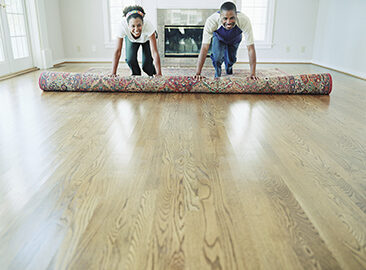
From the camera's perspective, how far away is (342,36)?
5055mm

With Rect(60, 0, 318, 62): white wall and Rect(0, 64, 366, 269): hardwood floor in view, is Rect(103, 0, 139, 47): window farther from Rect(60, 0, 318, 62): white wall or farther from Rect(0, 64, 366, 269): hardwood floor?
Rect(0, 64, 366, 269): hardwood floor

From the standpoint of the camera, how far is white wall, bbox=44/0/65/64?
17.5ft

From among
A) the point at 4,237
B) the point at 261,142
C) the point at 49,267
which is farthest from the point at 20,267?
the point at 261,142

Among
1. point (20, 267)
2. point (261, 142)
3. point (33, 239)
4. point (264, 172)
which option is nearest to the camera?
point (20, 267)

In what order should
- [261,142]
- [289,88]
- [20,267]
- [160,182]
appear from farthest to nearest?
[289,88]
[261,142]
[160,182]
[20,267]

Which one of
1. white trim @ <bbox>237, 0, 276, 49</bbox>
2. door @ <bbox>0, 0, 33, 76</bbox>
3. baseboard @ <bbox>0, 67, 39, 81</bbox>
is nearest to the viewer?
baseboard @ <bbox>0, 67, 39, 81</bbox>

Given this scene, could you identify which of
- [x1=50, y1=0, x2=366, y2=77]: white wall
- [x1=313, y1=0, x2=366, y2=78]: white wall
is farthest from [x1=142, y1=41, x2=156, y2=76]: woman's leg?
[x1=313, y1=0, x2=366, y2=78]: white wall

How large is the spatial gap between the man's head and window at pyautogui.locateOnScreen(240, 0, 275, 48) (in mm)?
2982

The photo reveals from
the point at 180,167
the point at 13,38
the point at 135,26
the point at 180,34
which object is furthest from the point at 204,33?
the point at 13,38

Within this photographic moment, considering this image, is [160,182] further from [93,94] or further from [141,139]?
[93,94]

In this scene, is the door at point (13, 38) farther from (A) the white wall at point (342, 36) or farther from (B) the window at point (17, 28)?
(A) the white wall at point (342, 36)

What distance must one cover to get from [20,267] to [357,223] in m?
1.15

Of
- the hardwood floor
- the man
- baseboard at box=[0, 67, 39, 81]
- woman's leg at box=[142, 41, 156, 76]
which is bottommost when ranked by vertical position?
the hardwood floor

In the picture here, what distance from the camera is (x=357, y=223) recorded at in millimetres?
1156
